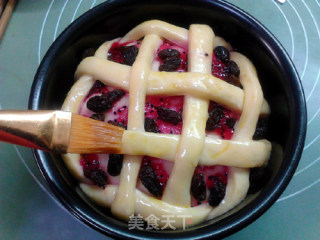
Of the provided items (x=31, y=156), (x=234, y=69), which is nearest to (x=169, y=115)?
(x=234, y=69)

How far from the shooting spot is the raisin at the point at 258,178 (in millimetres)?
1041

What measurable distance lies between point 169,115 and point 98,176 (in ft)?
0.84

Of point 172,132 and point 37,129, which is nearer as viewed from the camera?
point 37,129

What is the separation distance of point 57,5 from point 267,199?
117 centimetres

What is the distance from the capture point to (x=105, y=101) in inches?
39.1

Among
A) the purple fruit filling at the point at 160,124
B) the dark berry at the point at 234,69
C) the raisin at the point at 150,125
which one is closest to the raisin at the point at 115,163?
the purple fruit filling at the point at 160,124

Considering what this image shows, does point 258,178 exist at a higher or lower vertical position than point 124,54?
lower

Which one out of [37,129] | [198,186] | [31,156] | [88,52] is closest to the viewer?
[37,129]

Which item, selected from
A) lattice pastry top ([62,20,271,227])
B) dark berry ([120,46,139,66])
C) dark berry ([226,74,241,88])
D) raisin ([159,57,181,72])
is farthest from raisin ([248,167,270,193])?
dark berry ([120,46,139,66])

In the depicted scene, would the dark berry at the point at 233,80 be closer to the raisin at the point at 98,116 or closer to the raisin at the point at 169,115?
the raisin at the point at 169,115

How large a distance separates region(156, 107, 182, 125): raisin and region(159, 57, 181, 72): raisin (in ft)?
0.41

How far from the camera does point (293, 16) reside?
4.95 ft

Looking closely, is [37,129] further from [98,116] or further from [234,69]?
[234,69]

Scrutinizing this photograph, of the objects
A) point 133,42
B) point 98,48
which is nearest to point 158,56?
point 133,42
